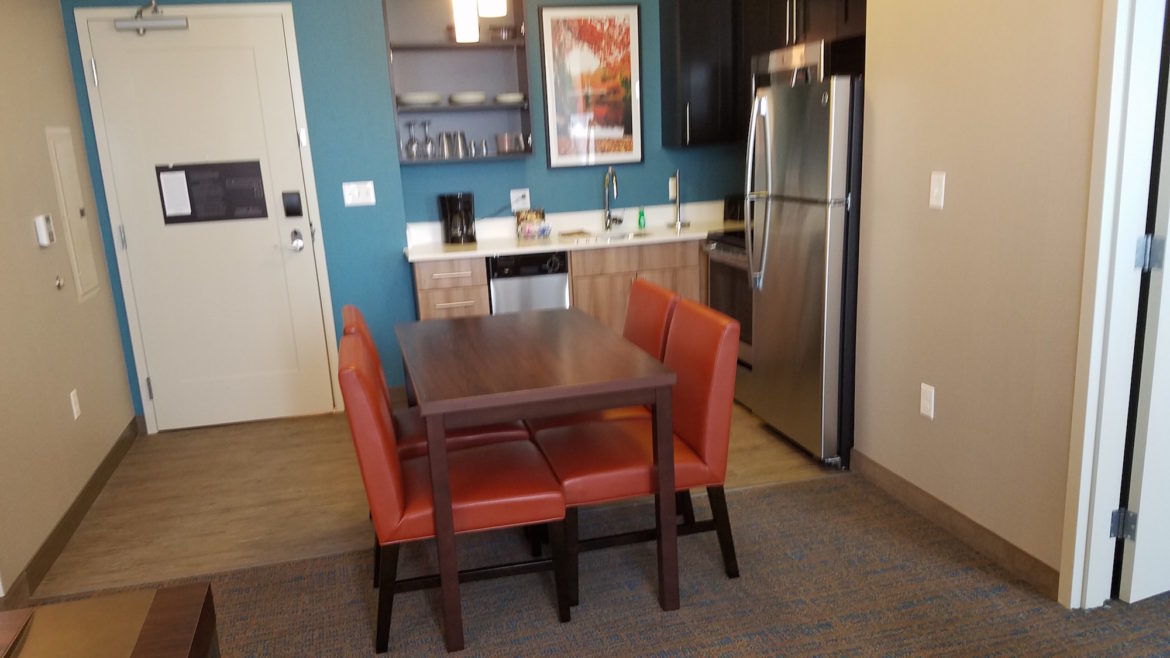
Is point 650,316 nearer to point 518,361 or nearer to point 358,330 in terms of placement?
point 518,361

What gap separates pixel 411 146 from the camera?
14.7 ft

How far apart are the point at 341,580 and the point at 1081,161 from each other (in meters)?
2.60

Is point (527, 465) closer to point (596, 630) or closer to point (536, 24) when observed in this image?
point (596, 630)

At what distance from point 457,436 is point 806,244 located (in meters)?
1.64

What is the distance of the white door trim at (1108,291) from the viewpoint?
2037mm

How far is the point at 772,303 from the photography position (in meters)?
3.62

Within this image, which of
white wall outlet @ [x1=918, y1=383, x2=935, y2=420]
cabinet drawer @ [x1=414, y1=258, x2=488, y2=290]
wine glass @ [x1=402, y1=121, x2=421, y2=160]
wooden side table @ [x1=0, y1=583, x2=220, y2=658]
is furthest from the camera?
wine glass @ [x1=402, y1=121, x2=421, y2=160]

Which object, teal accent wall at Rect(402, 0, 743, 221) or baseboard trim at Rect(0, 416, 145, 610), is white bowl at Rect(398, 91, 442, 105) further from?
baseboard trim at Rect(0, 416, 145, 610)

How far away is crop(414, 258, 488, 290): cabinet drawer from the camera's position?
4.22m

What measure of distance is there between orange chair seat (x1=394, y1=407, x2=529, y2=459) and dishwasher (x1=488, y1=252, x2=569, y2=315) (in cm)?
155

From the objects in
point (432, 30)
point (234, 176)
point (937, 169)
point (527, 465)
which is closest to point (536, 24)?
point (432, 30)

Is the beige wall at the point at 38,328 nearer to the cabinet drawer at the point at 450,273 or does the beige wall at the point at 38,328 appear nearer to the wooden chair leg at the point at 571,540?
the cabinet drawer at the point at 450,273

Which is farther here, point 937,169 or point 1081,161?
point 937,169

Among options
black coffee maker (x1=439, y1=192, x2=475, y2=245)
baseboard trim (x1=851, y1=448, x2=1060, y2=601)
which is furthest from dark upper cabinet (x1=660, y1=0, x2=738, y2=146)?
baseboard trim (x1=851, y1=448, x2=1060, y2=601)
